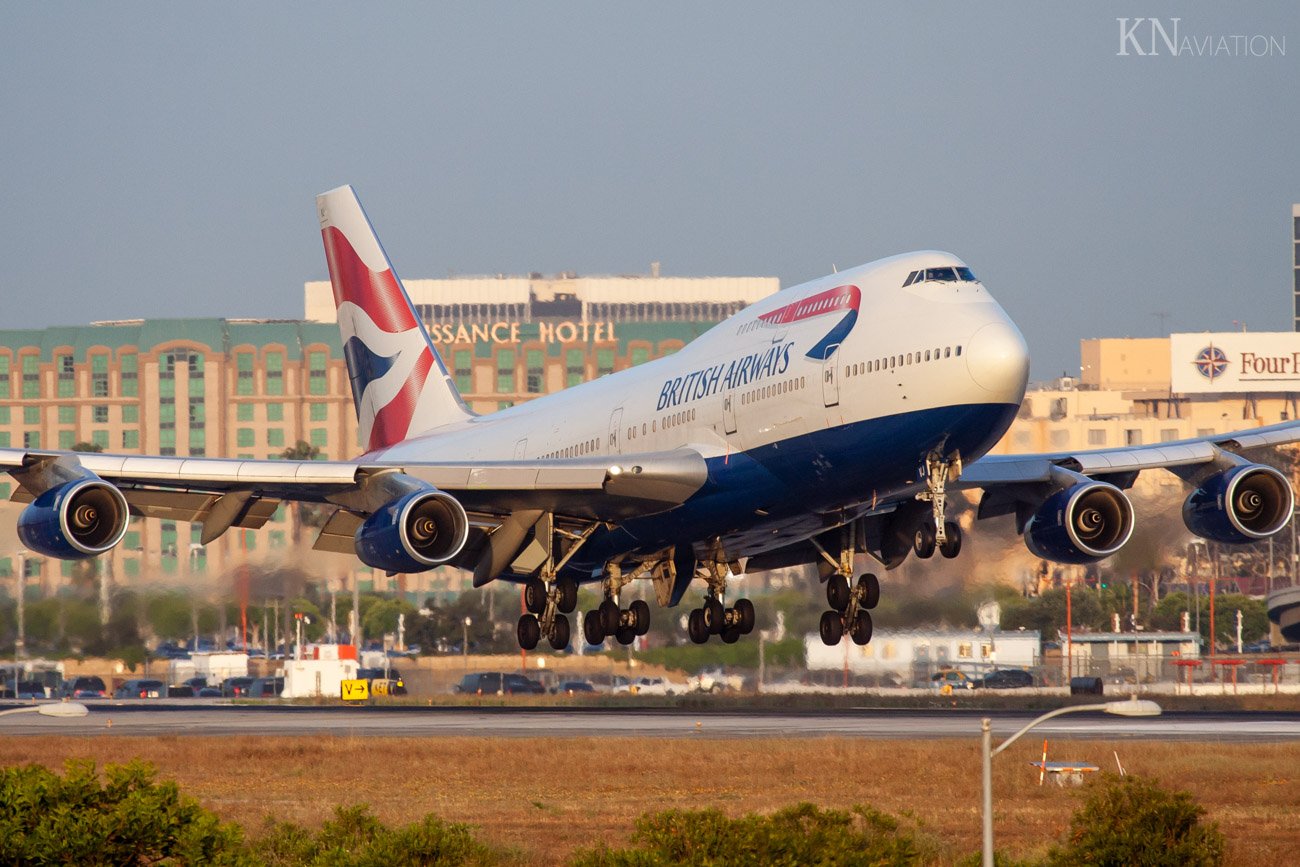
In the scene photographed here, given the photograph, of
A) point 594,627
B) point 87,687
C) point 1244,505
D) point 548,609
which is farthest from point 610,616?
point 87,687

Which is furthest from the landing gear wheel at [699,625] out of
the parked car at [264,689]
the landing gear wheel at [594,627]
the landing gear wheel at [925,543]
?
the parked car at [264,689]

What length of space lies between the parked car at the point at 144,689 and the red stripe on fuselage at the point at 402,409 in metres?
48.9

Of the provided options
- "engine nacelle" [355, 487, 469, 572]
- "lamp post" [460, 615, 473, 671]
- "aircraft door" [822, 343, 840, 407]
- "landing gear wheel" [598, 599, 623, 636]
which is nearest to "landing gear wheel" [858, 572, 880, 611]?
"landing gear wheel" [598, 599, 623, 636]

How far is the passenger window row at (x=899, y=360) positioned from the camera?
34.3 meters

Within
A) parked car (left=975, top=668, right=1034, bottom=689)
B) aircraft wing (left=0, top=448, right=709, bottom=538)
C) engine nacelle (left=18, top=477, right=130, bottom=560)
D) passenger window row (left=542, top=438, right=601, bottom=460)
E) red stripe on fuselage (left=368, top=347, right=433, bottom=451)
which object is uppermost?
red stripe on fuselage (left=368, top=347, right=433, bottom=451)

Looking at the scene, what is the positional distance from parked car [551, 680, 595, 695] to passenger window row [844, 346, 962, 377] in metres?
58.5

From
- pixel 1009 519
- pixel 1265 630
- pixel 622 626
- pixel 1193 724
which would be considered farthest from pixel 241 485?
pixel 1265 630

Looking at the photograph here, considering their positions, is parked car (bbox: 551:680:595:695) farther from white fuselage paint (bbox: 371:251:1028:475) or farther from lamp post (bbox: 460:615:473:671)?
white fuselage paint (bbox: 371:251:1028:475)

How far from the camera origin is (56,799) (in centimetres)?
2577

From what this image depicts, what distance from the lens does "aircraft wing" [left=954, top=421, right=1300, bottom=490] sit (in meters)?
42.8

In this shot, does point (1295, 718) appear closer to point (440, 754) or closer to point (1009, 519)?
point (1009, 519)

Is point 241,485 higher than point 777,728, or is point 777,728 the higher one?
point 241,485

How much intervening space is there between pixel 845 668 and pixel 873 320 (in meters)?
46.9

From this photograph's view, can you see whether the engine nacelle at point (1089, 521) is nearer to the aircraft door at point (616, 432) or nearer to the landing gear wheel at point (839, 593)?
the landing gear wheel at point (839, 593)
